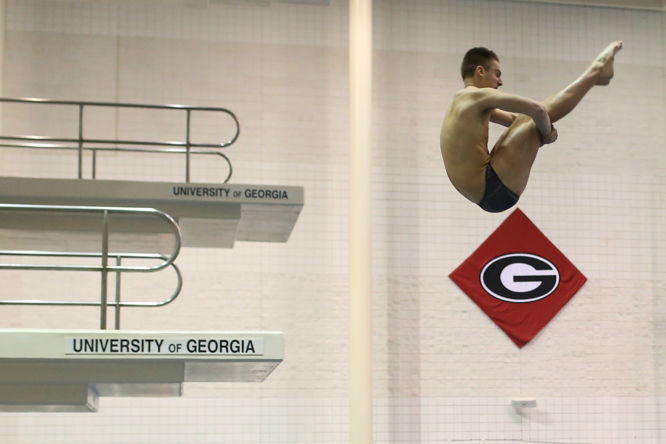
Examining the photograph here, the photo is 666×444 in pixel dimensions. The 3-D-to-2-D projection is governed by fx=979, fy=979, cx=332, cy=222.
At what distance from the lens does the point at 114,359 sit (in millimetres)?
5793

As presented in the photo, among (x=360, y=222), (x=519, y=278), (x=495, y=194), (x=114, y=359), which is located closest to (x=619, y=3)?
(x=519, y=278)

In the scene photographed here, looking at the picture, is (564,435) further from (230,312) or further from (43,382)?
(43,382)

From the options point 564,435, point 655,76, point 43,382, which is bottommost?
point 564,435

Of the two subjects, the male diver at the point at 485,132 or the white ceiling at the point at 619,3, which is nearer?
the male diver at the point at 485,132

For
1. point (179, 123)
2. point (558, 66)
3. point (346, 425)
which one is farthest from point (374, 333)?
point (558, 66)

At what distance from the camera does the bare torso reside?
6.01m

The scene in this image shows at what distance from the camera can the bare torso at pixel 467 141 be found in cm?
601

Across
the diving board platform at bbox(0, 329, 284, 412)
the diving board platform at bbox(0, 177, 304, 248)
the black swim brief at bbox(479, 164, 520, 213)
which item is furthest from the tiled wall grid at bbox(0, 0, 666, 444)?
the black swim brief at bbox(479, 164, 520, 213)

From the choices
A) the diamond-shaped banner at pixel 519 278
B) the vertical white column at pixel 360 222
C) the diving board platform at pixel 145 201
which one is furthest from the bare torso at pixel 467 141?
the diamond-shaped banner at pixel 519 278

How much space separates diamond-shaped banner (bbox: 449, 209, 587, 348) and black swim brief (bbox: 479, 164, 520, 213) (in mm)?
5489

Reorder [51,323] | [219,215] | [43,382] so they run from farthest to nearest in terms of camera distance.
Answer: [51,323] → [219,215] → [43,382]

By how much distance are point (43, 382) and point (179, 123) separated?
558 centimetres

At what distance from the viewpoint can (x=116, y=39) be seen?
1152 cm

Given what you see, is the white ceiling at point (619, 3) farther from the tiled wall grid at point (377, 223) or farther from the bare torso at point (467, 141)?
the bare torso at point (467, 141)
